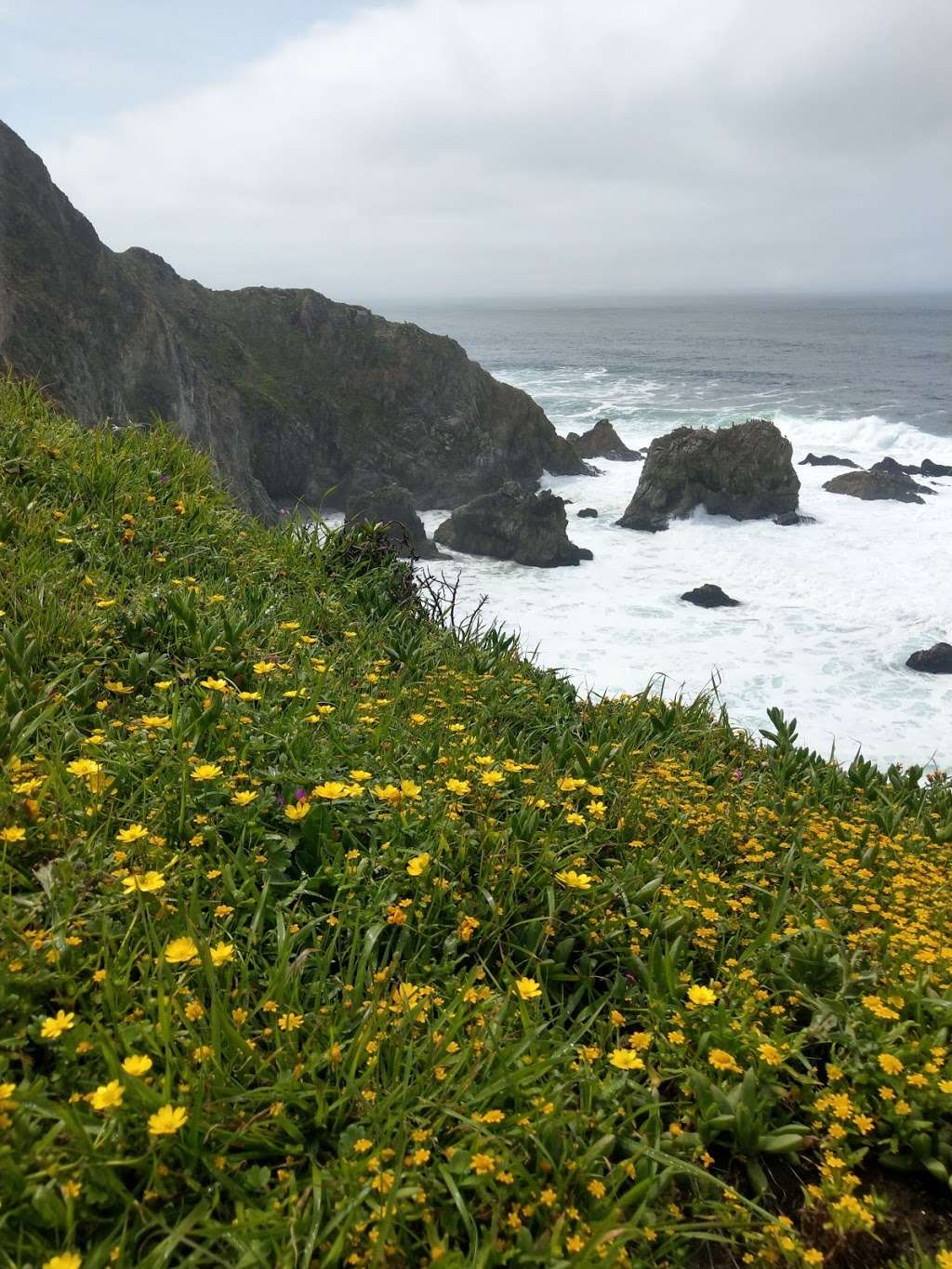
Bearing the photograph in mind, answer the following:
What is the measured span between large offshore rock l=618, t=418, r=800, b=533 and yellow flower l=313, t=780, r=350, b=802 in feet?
105

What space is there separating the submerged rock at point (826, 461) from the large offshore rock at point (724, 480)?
9.71 metres

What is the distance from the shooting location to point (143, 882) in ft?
6.93

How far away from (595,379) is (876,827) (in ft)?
256

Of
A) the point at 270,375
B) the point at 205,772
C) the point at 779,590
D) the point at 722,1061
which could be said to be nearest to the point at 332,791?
the point at 205,772

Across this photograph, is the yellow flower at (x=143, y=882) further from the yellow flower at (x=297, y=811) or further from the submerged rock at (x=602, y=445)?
the submerged rock at (x=602, y=445)

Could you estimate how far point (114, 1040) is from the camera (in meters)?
1.84

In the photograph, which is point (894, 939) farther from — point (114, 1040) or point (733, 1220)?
point (114, 1040)

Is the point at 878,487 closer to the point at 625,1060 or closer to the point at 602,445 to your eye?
the point at 602,445

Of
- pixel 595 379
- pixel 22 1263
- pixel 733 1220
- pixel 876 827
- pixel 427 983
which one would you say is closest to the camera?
pixel 22 1263

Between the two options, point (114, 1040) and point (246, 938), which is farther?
point (246, 938)

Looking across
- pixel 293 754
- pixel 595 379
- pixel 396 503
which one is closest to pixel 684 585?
pixel 396 503

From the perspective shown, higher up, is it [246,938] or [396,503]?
[246,938]

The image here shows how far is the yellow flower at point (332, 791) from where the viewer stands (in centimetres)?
258

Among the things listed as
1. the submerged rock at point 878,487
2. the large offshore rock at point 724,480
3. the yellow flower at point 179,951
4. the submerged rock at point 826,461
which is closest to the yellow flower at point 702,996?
the yellow flower at point 179,951
